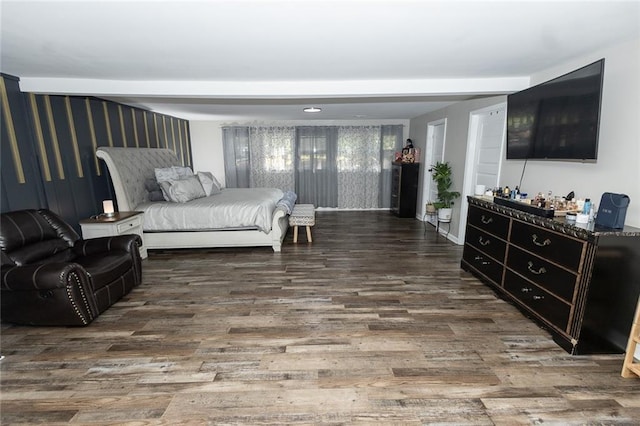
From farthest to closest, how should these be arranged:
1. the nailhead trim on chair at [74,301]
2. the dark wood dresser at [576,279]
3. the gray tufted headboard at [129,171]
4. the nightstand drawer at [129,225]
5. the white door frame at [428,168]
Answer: the white door frame at [428,168], the gray tufted headboard at [129,171], the nightstand drawer at [129,225], the nailhead trim on chair at [74,301], the dark wood dresser at [576,279]

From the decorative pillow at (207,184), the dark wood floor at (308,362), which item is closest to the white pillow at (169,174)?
the decorative pillow at (207,184)

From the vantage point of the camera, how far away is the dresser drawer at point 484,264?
2826 mm

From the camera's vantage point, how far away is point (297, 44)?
82.4 inches

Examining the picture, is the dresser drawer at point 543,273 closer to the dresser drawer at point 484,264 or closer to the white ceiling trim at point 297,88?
the dresser drawer at point 484,264

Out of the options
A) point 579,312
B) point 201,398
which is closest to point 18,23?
point 201,398

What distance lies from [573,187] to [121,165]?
5.14 m

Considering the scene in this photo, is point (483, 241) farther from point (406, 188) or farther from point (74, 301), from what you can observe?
point (74, 301)

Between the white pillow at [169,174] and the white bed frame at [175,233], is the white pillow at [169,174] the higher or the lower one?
the higher one

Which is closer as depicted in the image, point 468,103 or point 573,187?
point 573,187

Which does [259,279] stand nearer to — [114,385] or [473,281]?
[114,385]

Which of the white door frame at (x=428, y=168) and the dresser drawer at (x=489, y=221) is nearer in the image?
the dresser drawer at (x=489, y=221)

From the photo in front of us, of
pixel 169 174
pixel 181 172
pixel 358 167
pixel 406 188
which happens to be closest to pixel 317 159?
pixel 358 167

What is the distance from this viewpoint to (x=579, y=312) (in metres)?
1.97

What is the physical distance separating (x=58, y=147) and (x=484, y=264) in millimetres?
4978
